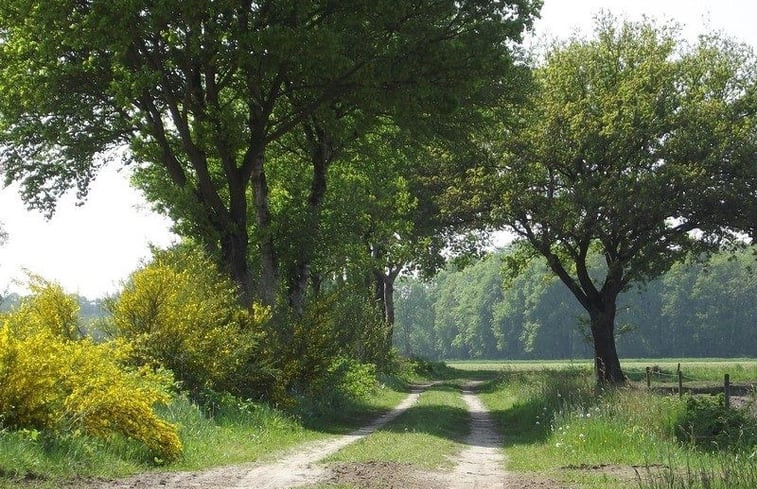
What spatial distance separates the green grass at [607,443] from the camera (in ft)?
40.3

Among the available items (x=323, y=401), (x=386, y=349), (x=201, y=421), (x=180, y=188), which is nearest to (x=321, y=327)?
(x=323, y=401)

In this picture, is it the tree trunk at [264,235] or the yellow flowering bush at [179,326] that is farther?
the tree trunk at [264,235]

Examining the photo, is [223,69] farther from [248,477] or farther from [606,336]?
[606,336]

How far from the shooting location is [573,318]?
13525 centimetres

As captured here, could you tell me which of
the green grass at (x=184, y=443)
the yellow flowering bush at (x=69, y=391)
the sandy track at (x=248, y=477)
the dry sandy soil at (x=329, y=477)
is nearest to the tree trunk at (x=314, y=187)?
the green grass at (x=184, y=443)

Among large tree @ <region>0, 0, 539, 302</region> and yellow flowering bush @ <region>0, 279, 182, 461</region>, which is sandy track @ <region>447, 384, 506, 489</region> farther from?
large tree @ <region>0, 0, 539, 302</region>

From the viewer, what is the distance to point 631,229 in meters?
36.3

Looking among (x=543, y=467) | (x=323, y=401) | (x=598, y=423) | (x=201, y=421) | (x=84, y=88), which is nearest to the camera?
(x=543, y=467)

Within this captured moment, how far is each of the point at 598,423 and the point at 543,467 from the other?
3.29 metres

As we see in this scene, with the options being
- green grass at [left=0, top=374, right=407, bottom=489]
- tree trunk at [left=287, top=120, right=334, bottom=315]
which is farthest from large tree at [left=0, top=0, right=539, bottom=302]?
green grass at [left=0, top=374, right=407, bottom=489]

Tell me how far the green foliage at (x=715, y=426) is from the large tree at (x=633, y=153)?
16.6 metres

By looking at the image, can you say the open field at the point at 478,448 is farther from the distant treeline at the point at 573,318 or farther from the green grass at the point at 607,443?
the distant treeline at the point at 573,318

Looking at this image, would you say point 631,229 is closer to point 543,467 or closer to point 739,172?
point 739,172

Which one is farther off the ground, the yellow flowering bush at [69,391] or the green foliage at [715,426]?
the yellow flowering bush at [69,391]
